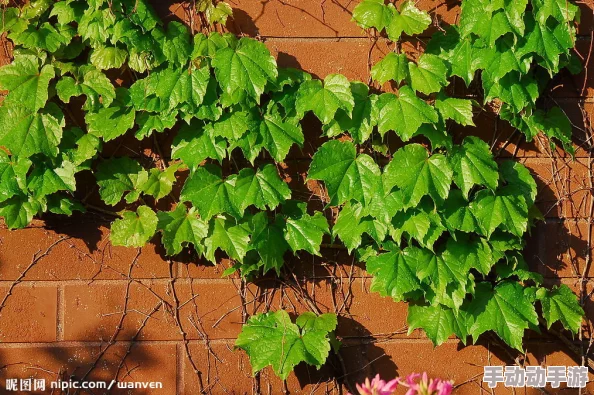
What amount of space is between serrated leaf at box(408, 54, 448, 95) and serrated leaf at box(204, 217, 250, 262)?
81 centimetres

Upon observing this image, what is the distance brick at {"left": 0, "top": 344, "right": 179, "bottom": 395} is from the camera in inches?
101

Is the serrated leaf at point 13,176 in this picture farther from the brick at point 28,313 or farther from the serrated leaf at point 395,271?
the serrated leaf at point 395,271

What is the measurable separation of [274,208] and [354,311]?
54cm

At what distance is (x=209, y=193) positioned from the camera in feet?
7.88

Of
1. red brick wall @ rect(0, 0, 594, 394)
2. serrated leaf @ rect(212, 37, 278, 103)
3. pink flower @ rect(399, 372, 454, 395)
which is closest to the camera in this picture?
pink flower @ rect(399, 372, 454, 395)

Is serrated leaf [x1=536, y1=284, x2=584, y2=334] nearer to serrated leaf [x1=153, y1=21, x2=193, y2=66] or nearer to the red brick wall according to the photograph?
the red brick wall

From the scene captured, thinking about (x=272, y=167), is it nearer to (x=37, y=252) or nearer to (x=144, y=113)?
(x=144, y=113)

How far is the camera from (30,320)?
8.38 feet

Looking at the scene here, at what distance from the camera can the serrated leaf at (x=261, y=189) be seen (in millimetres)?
2381

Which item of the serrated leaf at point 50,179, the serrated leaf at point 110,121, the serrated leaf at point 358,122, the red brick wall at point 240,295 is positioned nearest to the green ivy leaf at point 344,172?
the serrated leaf at point 358,122

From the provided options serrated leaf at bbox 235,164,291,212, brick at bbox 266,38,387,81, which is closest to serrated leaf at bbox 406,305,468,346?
serrated leaf at bbox 235,164,291,212

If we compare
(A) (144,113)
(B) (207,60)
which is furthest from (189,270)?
(B) (207,60)

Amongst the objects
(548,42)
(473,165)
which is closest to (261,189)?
(473,165)

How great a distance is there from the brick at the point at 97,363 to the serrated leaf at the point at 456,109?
4.41 ft
